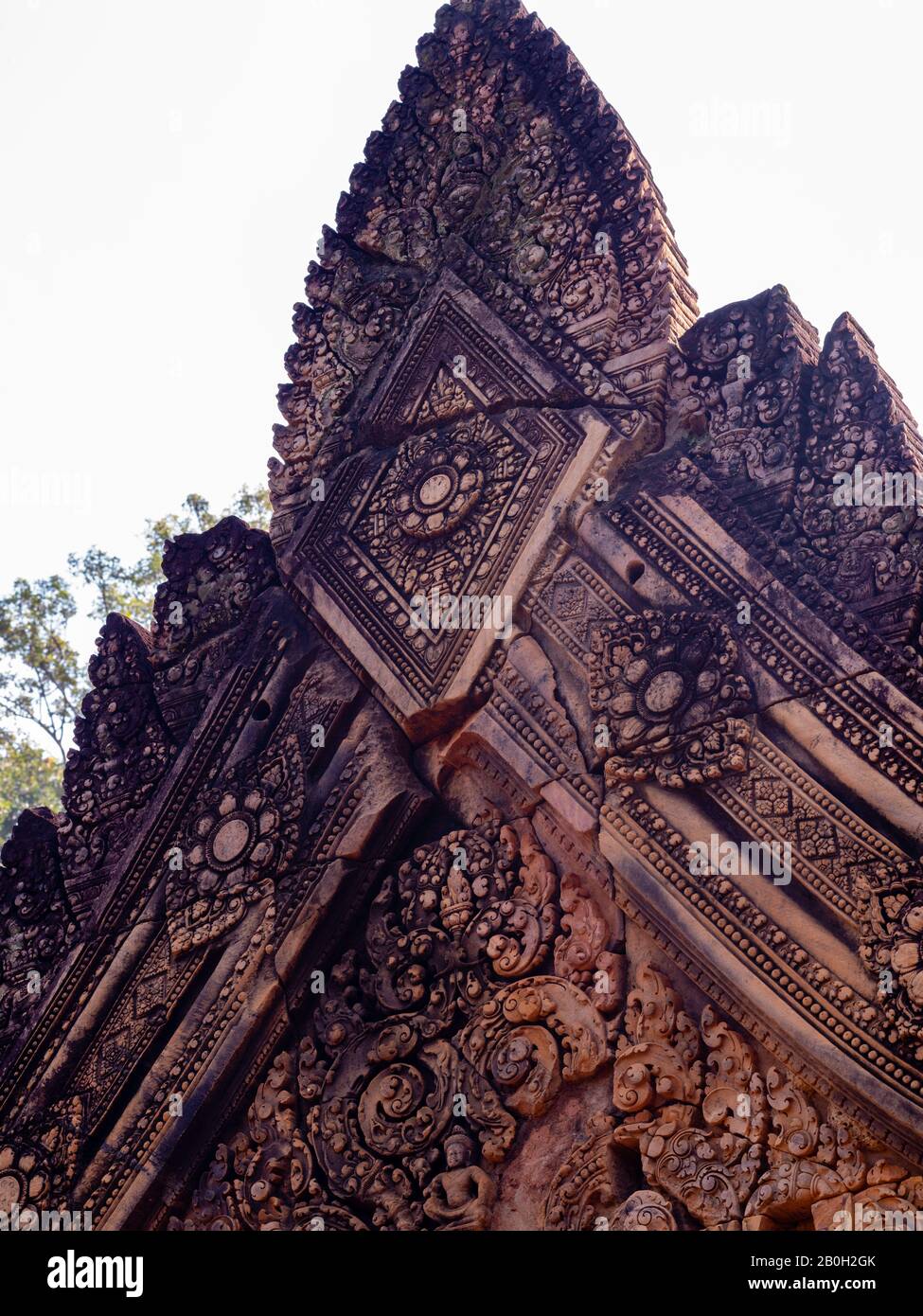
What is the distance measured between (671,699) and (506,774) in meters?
0.76

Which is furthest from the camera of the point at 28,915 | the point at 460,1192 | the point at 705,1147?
the point at 28,915

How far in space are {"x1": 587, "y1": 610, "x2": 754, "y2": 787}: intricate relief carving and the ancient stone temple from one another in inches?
0.6

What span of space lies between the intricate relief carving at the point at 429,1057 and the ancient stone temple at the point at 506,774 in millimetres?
15

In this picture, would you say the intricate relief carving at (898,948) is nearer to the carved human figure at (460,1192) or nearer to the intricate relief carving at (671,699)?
the intricate relief carving at (671,699)

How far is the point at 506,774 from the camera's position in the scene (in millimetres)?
6422

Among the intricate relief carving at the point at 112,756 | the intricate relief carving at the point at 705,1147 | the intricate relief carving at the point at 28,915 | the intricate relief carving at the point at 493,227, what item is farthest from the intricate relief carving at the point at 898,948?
the intricate relief carving at the point at 28,915

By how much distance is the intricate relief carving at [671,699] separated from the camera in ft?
19.2

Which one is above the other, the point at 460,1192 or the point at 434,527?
the point at 434,527

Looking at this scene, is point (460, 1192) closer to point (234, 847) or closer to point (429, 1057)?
point (429, 1057)

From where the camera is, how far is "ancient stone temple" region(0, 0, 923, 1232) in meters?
5.55

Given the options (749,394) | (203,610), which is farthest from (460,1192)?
(749,394)

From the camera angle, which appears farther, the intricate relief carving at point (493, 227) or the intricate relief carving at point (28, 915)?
the intricate relief carving at point (28, 915)
